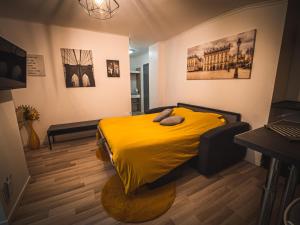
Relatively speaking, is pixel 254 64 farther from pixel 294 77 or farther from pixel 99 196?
pixel 99 196

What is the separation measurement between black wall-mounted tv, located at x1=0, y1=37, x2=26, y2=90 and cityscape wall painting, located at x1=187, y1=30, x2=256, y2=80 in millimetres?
3063

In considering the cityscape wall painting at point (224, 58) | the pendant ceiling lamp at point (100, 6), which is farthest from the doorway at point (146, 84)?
the pendant ceiling lamp at point (100, 6)

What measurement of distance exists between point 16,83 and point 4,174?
3.38 feet

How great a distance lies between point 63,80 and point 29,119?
3.51ft

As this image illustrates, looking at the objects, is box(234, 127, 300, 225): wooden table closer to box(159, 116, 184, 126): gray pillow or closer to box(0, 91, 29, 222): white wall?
box(159, 116, 184, 126): gray pillow

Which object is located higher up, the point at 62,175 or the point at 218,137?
the point at 218,137

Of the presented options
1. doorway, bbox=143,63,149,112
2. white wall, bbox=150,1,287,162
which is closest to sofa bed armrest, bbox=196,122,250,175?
white wall, bbox=150,1,287,162

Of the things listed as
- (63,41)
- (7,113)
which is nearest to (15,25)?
(63,41)

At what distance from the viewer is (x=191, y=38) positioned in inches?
132

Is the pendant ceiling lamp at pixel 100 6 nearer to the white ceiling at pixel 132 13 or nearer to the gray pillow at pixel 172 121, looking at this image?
the white ceiling at pixel 132 13

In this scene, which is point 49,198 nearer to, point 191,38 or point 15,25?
point 15,25

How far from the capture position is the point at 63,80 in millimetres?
3289

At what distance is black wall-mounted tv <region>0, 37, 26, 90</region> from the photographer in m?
1.40

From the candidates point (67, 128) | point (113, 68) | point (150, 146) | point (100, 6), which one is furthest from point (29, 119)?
point (150, 146)
